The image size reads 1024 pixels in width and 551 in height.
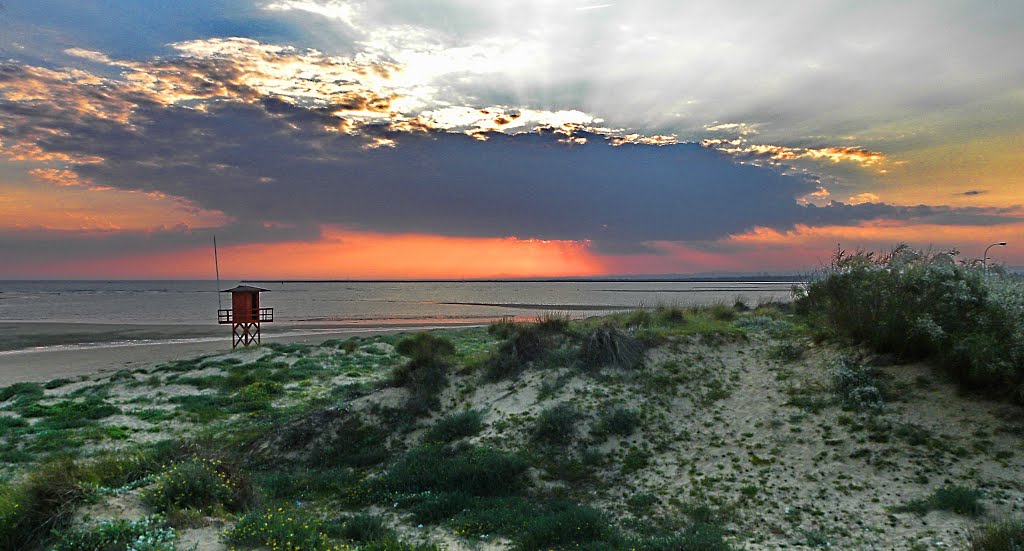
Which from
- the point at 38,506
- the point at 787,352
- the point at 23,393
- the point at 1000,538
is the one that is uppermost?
the point at 787,352

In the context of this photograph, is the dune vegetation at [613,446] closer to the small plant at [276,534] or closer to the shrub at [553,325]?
the small plant at [276,534]

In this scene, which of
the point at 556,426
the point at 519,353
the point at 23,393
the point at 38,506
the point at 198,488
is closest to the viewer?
the point at 38,506

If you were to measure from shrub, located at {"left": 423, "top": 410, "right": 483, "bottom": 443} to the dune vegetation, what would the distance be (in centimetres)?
9

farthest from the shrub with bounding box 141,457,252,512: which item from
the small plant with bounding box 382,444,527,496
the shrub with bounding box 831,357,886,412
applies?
A: the shrub with bounding box 831,357,886,412

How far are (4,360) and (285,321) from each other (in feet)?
102

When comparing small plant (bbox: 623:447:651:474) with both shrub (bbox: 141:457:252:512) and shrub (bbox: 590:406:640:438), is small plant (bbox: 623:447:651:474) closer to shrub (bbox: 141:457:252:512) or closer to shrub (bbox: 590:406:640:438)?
shrub (bbox: 590:406:640:438)

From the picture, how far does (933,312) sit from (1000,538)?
7.89m

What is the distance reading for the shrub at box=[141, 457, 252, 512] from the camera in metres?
7.61

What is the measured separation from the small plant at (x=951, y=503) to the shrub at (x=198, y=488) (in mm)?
11043

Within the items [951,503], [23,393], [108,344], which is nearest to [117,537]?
[951,503]

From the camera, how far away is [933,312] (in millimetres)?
12617

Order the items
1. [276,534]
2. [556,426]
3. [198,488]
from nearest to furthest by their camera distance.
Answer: [276,534]
[198,488]
[556,426]

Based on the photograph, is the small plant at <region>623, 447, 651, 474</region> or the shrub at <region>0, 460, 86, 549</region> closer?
the shrub at <region>0, 460, 86, 549</region>

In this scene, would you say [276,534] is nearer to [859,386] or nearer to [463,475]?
[463,475]
